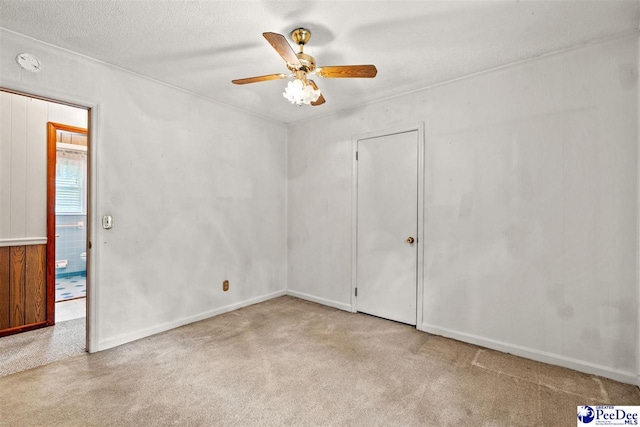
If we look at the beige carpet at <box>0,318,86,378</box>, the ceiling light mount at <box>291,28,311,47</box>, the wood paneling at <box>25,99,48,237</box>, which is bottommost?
the beige carpet at <box>0,318,86,378</box>

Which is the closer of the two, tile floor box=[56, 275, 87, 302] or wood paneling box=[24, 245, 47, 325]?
wood paneling box=[24, 245, 47, 325]

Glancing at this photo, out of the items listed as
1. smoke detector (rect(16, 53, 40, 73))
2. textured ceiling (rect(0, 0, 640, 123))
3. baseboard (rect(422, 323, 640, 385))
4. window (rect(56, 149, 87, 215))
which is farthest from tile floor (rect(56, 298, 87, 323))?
baseboard (rect(422, 323, 640, 385))

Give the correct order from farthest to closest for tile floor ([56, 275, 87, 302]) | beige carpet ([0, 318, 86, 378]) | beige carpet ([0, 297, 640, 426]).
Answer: tile floor ([56, 275, 87, 302]), beige carpet ([0, 318, 86, 378]), beige carpet ([0, 297, 640, 426])

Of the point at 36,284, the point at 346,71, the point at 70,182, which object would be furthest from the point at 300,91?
the point at 70,182

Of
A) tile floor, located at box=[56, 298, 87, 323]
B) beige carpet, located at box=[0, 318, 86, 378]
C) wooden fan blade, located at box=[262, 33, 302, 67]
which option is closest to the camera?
wooden fan blade, located at box=[262, 33, 302, 67]

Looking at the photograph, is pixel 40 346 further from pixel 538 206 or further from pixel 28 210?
pixel 538 206

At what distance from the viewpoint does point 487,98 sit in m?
2.75

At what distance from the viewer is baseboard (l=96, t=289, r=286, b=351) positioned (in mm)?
2680

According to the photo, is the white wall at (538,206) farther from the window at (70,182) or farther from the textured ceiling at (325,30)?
the window at (70,182)

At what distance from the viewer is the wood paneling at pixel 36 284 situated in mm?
3125

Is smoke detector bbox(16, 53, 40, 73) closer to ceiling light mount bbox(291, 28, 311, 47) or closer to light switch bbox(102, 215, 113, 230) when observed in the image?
light switch bbox(102, 215, 113, 230)

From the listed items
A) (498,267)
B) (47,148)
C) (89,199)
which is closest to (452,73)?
(498,267)

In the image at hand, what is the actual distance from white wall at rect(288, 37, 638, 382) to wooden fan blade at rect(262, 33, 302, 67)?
170 centimetres

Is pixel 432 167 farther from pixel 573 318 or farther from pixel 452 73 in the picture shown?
pixel 573 318
